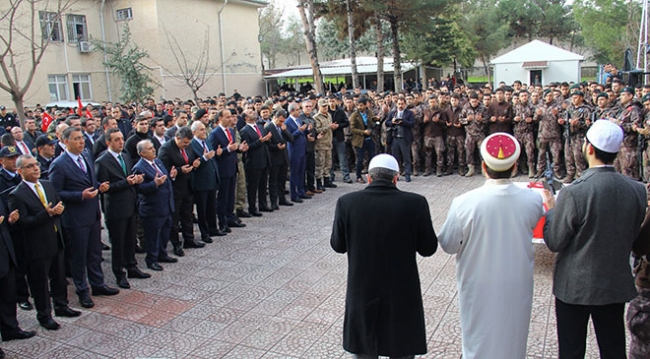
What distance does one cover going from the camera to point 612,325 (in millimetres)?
3355

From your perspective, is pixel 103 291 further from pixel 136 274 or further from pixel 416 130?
pixel 416 130

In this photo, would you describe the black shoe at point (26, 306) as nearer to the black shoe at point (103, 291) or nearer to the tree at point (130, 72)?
the black shoe at point (103, 291)

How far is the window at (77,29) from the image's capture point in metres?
24.6

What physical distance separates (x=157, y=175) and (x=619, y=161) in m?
8.53

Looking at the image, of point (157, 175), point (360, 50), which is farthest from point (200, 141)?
point (360, 50)

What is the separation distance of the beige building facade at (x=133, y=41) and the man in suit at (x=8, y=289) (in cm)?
2004

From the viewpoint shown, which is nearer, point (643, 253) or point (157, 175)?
point (643, 253)

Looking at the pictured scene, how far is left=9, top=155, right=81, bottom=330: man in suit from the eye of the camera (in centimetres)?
510

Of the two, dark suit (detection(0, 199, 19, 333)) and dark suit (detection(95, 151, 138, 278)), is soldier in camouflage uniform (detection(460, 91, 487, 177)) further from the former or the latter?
dark suit (detection(0, 199, 19, 333))

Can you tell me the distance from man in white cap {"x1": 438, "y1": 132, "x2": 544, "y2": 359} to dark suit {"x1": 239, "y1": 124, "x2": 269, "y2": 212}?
248 inches

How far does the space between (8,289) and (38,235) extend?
1.87 ft

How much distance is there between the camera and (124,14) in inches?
998

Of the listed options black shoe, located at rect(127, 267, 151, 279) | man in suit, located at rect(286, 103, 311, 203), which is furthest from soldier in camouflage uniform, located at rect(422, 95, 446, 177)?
black shoe, located at rect(127, 267, 151, 279)

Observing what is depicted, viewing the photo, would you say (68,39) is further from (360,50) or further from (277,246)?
(360,50)
